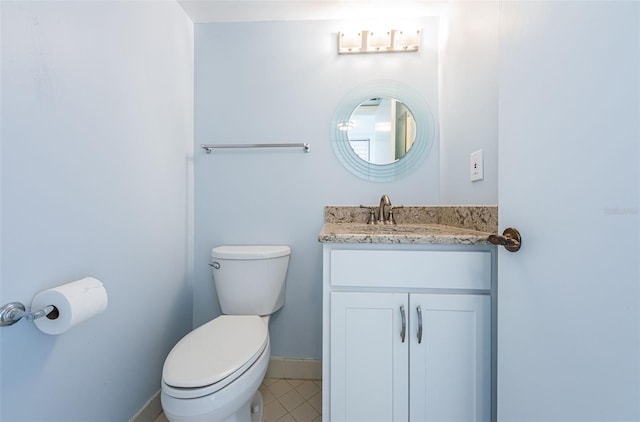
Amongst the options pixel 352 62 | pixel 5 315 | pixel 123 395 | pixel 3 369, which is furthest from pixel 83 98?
pixel 352 62

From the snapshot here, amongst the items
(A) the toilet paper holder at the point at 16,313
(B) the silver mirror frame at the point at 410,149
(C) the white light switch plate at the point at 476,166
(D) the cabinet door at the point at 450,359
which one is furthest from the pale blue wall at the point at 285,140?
(A) the toilet paper holder at the point at 16,313

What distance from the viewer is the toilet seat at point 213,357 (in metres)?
0.71

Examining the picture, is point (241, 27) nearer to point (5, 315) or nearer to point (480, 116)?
point (480, 116)

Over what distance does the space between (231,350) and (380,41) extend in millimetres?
1638

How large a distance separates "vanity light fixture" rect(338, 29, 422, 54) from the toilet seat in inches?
59.5

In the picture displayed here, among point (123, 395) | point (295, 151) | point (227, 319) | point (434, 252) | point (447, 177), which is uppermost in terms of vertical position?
point (295, 151)

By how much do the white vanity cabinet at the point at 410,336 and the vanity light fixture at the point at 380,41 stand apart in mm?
1144

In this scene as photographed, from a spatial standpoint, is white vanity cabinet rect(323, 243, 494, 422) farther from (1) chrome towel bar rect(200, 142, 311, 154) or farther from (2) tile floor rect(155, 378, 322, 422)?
(1) chrome towel bar rect(200, 142, 311, 154)

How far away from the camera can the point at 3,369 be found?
575 mm

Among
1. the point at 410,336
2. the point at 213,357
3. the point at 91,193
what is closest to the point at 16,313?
the point at 91,193

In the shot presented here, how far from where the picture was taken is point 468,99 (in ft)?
3.44

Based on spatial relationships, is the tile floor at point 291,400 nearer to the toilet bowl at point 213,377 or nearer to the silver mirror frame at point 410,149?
the toilet bowl at point 213,377

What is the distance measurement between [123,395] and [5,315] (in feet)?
1.96

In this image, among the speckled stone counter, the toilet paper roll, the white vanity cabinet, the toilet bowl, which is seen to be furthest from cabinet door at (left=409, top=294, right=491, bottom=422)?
the toilet paper roll
